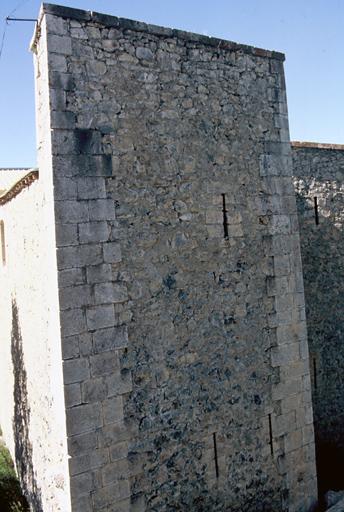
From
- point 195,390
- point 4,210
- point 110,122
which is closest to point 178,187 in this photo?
point 110,122

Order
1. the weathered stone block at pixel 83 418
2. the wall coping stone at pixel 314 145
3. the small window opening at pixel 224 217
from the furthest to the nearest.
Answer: the wall coping stone at pixel 314 145 < the small window opening at pixel 224 217 < the weathered stone block at pixel 83 418

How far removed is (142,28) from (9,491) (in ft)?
21.7

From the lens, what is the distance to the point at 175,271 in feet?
16.6

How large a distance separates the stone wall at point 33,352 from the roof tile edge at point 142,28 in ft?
5.35

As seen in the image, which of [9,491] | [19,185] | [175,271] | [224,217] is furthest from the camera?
[9,491]

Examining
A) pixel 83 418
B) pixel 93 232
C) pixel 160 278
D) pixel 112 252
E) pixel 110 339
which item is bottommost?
pixel 83 418

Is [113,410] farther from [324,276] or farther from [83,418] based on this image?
[324,276]

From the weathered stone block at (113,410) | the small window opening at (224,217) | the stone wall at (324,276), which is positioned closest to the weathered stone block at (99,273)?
the weathered stone block at (113,410)

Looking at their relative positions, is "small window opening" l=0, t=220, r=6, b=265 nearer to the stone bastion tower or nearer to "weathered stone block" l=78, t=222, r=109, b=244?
the stone bastion tower

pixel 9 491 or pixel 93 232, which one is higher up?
pixel 93 232

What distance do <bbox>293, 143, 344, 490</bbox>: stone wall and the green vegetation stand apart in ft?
15.6

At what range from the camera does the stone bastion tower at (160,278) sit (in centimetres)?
447

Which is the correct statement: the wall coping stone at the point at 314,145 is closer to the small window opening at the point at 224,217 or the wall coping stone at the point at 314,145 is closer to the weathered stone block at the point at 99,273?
the small window opening at the point at 224,217

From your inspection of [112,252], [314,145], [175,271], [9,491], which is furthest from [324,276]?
[9,491]
